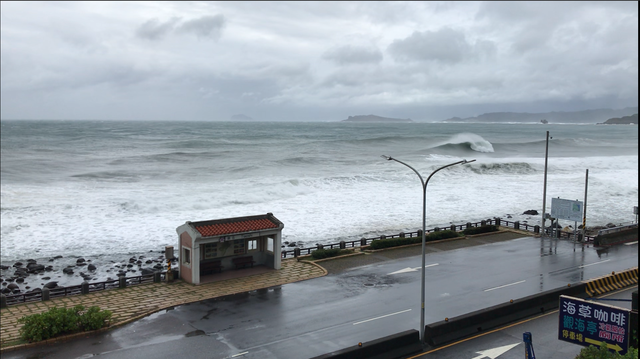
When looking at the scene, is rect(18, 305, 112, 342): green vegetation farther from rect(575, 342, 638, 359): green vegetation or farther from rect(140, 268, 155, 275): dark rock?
rect(575, 342, 638, 359): green vegetation

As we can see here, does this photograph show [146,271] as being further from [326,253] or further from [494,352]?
[494,352]

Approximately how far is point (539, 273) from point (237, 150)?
316 ft

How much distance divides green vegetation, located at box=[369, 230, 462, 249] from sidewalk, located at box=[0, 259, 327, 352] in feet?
19.6

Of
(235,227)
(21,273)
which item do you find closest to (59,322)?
(235,227)

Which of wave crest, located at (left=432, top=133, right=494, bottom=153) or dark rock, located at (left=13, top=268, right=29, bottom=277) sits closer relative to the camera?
dark rock, located at (left=13, top=268, right=29, bottom=277)

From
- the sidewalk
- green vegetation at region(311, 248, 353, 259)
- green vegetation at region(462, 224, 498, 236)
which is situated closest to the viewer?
the sidewalk

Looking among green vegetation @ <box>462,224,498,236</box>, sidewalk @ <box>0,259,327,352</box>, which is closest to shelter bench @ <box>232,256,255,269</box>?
sidewalk @ <box>0,259,327,352</box>

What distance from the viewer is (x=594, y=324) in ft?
47.5

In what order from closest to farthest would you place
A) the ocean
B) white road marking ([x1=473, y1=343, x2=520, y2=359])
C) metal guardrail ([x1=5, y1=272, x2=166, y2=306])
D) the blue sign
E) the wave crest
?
the blue sign < white road marking ([x1=473, y1=343, x2=520, y2=359]) < metal guardrail ([x1=5, y1=272, x2=166, y2=306]) < the ocean < the wave crest

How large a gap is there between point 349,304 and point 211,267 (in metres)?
8.10

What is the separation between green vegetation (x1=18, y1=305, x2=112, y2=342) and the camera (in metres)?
18.2

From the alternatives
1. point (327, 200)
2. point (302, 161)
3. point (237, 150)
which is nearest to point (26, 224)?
point (327, 200)

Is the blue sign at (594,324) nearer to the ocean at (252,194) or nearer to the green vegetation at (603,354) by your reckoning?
the green vegetation at (603,354)

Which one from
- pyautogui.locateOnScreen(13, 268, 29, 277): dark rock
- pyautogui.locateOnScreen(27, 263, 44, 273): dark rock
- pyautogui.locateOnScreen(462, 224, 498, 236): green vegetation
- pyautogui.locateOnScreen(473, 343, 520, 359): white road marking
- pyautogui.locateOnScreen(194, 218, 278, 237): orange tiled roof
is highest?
pyautogui.locateOnScreen(194, 218, 278, 237): orange tiled roof
